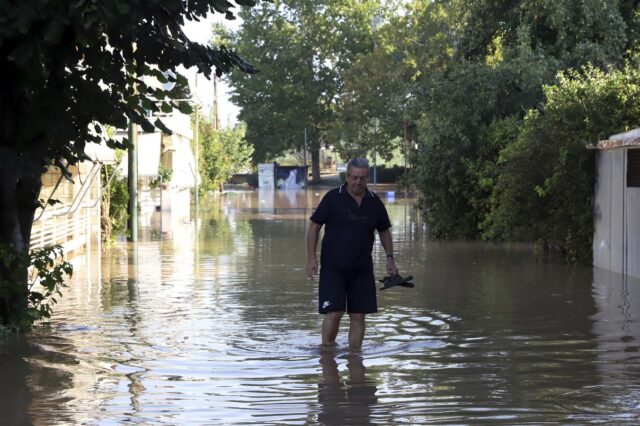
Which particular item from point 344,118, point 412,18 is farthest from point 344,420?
point 344,118

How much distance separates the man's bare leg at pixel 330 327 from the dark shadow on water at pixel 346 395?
1.42 feet

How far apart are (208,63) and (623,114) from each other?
34.7 ft

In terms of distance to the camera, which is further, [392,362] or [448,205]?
[448,205]

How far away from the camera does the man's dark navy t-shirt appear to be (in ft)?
34.4

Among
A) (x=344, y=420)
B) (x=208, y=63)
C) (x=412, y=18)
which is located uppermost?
(x=412, y=18)

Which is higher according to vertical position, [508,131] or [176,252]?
[508,131]

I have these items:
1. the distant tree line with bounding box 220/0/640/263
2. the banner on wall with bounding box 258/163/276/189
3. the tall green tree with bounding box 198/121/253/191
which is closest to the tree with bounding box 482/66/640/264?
the distant tree line with bounding box 220/0/640/263

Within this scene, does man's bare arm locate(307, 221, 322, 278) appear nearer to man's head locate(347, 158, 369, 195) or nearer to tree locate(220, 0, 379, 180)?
man's head locate(347, 158, 369, 195)

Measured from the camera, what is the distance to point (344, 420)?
794 cm

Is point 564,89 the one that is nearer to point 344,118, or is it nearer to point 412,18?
point 412,18

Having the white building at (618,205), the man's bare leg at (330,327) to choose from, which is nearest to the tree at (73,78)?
the man's bare leg at (330,327)

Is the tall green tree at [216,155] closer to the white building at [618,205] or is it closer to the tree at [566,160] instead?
the tree at [566,160]

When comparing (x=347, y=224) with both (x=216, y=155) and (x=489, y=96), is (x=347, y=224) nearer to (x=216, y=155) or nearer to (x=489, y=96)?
(x=489, y=96)

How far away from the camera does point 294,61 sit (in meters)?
100
